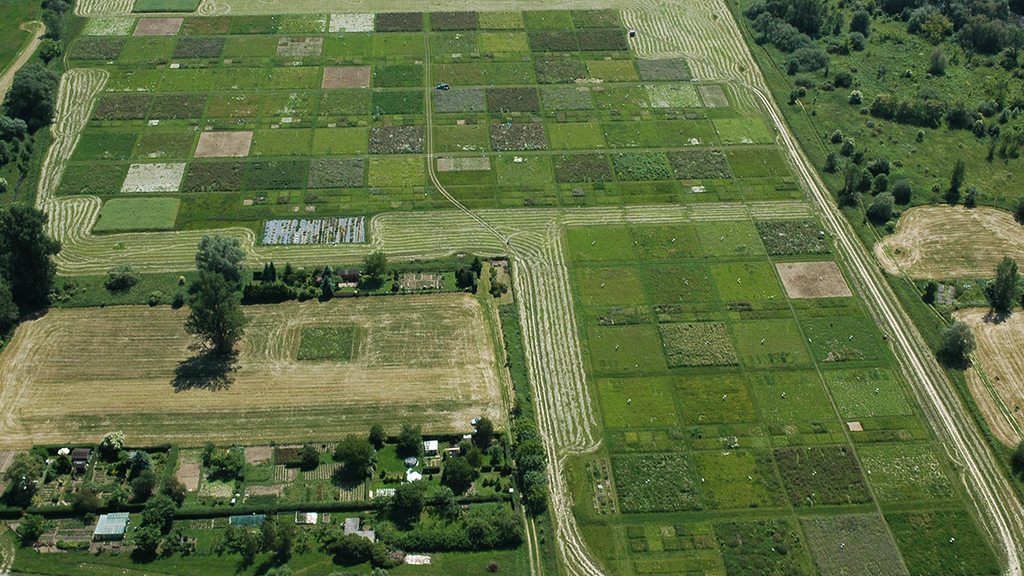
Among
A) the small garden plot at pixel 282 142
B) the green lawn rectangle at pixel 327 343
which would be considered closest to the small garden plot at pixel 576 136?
the small garden plot at pixel 282 142

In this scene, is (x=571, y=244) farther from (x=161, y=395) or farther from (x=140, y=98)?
(x=140, y=98)

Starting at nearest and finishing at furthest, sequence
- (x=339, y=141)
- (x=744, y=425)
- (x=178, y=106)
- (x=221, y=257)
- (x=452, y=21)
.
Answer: (x=744, y=425), (x=221, y=257), (x=339, y=141), (x=178, y=106), (x=452, y=21)

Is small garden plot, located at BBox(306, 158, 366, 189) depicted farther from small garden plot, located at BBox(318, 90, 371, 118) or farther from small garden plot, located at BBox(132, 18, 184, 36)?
small garden plot, located at BBox(132, 18, 184, 36)

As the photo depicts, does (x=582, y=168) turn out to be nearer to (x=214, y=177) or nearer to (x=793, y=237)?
(x=793, y=237)

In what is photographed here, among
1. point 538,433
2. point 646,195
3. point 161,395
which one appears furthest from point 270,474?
point 646,195

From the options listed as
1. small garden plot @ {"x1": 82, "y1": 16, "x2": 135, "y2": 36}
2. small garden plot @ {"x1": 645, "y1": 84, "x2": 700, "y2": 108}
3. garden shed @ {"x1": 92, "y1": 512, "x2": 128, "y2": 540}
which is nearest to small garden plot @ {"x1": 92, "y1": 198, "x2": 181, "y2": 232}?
garden shed @ {"x1": 92, "y1": 512, "x2": 128, "y2": 540}

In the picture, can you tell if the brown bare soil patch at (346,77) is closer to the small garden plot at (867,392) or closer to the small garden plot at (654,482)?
the small garden plot at (654,482)

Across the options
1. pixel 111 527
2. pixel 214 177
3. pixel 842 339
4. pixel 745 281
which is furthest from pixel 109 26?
pixel 842 339
